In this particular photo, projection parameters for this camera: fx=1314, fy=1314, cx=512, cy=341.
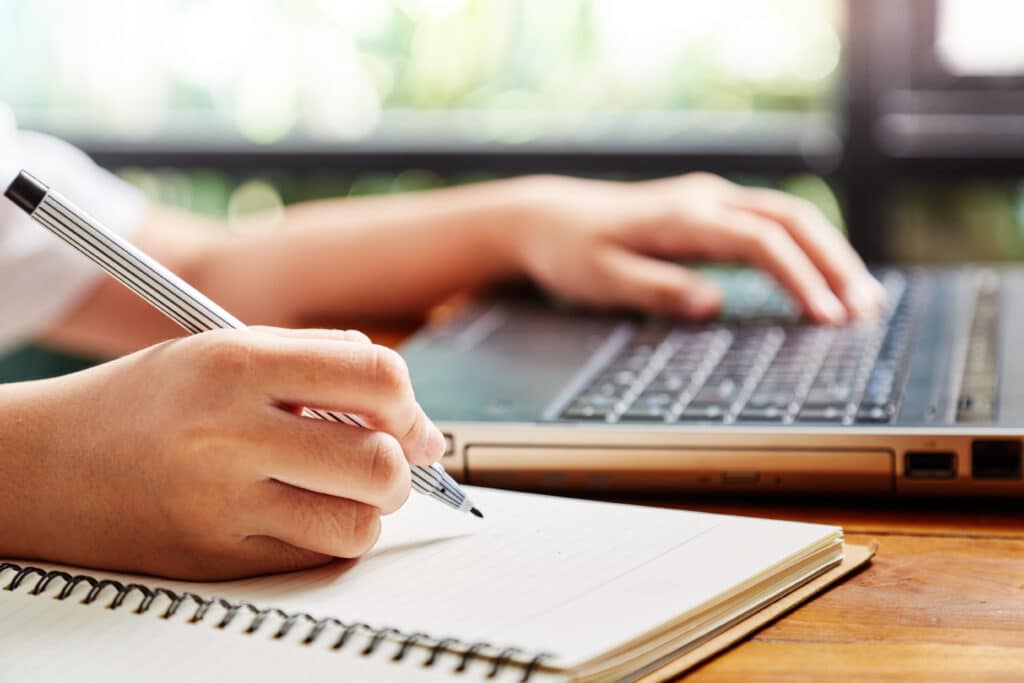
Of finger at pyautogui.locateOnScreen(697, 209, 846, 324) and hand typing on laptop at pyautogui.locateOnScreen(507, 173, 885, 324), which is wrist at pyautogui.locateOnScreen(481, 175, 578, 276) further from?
finger at pyautogui.locateOnScreen(697, 209, 846, 324)

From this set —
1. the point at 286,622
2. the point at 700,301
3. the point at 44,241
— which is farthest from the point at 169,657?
the point at 44,241

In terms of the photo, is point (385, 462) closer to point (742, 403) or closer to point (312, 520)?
point (312, 520)

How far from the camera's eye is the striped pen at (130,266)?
0.47 m

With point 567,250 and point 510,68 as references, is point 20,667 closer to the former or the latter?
point 567,250

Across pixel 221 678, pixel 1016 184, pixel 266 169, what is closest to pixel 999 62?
pixel 1016 184

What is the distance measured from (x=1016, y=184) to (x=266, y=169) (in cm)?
99

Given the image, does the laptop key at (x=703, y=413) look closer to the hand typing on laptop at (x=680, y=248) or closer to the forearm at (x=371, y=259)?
the hand typing on laptop at (x=680, y=248)

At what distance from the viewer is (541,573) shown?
452mm

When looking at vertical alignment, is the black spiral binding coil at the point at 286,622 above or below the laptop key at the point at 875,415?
above

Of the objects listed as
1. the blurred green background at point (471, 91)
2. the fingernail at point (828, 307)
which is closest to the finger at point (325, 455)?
the fingernail at point (828, 307)

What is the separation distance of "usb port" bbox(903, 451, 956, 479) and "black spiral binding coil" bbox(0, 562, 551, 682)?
9.8 inches

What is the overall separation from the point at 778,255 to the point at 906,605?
44 centimetres

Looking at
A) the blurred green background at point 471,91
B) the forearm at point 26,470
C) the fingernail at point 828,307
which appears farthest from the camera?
the blurred green background at point 471,91

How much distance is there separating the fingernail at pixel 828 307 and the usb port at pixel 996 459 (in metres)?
0.29
